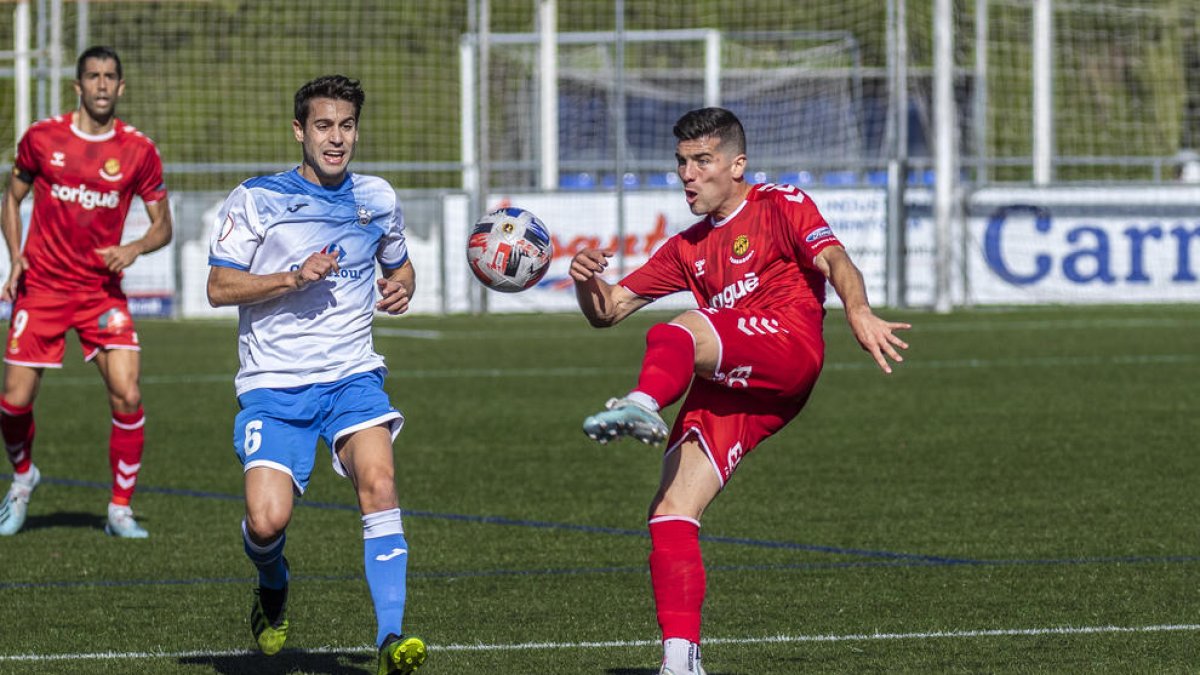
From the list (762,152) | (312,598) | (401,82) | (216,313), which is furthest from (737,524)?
(401,82)

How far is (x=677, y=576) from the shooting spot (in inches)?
221

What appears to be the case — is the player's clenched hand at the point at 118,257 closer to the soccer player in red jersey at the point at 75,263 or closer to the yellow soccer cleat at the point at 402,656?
the soccer player in red jersey at the point at 75,263

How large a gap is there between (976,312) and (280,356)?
61.1 ft

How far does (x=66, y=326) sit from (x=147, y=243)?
624 millimetres

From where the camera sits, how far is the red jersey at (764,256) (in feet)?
19.5

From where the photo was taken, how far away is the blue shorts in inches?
235

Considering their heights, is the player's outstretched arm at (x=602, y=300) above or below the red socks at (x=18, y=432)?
above

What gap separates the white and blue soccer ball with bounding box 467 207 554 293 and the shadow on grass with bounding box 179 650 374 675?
1.34 meters

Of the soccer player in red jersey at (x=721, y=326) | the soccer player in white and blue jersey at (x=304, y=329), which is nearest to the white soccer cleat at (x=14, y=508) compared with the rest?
the soccer player in white and blue jersey at (x=304, y=329)

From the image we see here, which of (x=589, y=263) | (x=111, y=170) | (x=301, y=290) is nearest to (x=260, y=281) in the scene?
(x=301, y=290)

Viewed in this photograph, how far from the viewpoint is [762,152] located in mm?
30203

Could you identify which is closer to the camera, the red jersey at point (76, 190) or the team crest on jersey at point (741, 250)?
the team crest on jersey at point (741, 250)

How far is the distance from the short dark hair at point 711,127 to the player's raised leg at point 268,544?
1.68 m

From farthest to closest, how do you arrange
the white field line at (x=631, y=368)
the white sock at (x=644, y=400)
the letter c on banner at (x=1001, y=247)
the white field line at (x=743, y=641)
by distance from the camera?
1. the letter c on banner at (x=1001, y=247)
2. the white field line at (x=631, y=368)
3. the white field line at (x=743, y=641)
4. the white sock at (x=644, y=400)
